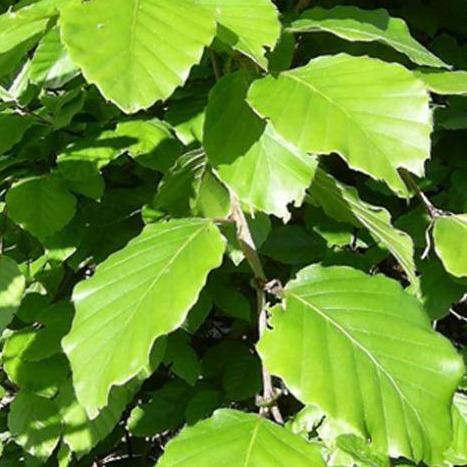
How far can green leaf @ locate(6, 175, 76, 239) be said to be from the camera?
5.17 ft

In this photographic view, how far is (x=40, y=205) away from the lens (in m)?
1.58

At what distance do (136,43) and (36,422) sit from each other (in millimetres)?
1031

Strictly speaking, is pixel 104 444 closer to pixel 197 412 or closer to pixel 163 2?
pixel 197 412

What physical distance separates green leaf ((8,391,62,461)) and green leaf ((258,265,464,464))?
80 centimetres

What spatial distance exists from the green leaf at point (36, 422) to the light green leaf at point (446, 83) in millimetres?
949

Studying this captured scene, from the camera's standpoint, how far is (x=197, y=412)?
207 centimetres

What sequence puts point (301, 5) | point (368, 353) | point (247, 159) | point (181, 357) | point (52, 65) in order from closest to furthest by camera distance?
point (368, 353) → point (247, 159) → point (52, 65) → point (181, 357) → point (301, 5)

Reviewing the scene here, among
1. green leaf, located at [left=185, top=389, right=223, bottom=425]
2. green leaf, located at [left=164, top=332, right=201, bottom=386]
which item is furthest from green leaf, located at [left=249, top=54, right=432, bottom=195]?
green leaf, located at [left=185, top=389, right=223, bottom=425]

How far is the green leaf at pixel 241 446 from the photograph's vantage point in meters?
1.04

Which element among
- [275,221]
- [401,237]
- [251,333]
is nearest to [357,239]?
[275,221]

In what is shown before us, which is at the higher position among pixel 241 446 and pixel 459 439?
pixel 241 446

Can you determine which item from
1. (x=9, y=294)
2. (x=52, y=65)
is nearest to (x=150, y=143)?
(x=52, y=65)

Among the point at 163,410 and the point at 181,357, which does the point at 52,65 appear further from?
the point at 163,410

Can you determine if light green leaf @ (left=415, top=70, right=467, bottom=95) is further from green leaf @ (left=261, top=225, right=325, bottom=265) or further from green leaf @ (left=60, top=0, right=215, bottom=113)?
green leaf @ (left=261, top=225, right=325, bottom=265)
